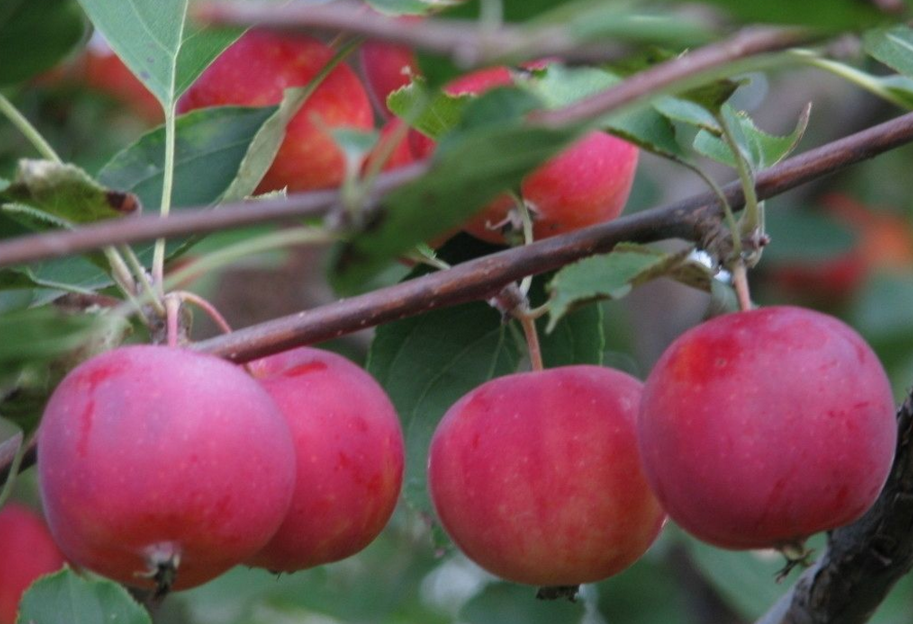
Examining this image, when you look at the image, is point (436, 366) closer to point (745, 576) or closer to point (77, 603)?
point (77, 603)

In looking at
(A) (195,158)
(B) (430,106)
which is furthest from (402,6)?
(A) (195,158)

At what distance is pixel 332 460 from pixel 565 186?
0.28 meters

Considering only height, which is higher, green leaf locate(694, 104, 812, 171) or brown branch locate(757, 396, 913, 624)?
green leaf locate(694, 104, 812, 171)

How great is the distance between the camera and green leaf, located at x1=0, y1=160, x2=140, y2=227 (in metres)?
0.67

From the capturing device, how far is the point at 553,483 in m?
0.70

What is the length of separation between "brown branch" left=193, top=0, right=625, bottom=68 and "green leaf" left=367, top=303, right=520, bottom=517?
0.49 meters

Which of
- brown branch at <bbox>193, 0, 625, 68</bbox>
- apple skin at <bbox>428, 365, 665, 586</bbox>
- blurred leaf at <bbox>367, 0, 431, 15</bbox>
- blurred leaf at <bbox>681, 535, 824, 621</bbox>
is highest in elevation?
brown branch at <bbox>193, 0, 625, 68</bbox>

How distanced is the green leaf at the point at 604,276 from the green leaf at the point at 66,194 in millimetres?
228

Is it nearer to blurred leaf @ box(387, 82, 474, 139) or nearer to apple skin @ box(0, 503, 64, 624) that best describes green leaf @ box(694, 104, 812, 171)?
blurred leaf @ box(387, 82, 474, 139)

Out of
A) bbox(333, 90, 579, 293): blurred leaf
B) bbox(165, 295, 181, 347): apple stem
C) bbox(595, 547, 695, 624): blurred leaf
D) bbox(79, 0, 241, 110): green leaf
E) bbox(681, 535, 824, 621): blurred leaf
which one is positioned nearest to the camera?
bbox(333, 90, 579, 293): blurred leaf

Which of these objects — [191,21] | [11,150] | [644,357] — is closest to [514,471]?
[191,21]

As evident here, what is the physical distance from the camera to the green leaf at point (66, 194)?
675mm

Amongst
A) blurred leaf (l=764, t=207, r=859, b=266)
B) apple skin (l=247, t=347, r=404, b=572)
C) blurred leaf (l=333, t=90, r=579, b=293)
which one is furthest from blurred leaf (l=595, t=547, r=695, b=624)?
blurred leaf (l=333, t=90, r=579, b=293)

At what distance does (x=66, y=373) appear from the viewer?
70 centimetres
